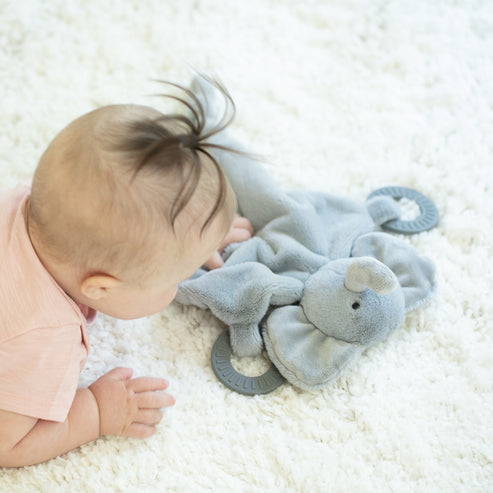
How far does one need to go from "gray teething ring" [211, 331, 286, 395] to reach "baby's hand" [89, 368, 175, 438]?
A: 8cm

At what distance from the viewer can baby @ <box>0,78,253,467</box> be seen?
66 cm

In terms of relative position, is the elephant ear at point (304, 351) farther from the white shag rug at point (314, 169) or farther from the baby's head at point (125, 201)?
the baby's head at point (125, 201)

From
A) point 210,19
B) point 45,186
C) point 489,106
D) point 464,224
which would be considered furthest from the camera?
point 210,19

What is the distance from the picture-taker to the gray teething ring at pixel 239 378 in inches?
34.9

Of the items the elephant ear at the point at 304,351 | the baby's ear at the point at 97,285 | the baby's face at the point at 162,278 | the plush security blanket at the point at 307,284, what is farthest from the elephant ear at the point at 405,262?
the baby's ear at the point at 97,285

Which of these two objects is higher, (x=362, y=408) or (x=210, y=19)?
(x=210, y=19)

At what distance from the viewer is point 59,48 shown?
1.45m

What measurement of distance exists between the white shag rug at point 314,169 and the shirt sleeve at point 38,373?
0.35ft

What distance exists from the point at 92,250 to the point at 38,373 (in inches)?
7.2

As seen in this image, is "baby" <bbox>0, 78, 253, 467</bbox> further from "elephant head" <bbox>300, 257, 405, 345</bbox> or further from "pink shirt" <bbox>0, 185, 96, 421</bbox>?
"elephant head" <bbox>300, 257, 405, 345</bbox>

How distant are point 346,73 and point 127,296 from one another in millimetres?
969

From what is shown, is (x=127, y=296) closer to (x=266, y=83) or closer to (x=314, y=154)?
A: (x=314, y=154)

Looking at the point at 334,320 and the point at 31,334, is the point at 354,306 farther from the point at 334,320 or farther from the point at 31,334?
the point at 31,334

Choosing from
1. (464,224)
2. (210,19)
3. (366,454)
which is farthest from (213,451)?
(210,19)
